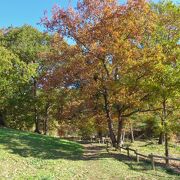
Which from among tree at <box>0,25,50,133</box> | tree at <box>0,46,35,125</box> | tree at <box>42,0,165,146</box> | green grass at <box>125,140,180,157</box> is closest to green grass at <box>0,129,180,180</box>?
tree at <box>42,0,165,146</box>

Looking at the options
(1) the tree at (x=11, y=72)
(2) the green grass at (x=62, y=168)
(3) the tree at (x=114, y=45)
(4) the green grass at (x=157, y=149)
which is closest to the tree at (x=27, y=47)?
(1) the tree at (x=11, y=72)

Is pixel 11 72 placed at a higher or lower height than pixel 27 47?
lower

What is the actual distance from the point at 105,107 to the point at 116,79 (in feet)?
10.6

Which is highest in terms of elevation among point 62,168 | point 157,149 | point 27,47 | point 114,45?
point 27,47

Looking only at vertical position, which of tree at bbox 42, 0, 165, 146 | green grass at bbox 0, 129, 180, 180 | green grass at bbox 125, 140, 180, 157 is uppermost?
tree at bbox 42, 0, 165, 146

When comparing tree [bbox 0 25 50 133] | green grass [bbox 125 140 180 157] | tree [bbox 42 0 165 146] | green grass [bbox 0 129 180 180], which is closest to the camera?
green grass [bbox 0 129 180 180]

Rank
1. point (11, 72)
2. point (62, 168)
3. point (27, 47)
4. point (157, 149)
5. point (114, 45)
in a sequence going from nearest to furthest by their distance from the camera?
point (62, 168), point (114, 45), point (157, 149), point (11, 72), point (27, 47)

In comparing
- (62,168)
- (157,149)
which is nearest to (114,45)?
(62,168)

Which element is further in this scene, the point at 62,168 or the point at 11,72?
the point at 11,72

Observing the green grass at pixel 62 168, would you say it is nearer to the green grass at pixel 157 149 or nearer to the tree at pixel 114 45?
the tree at pixel 114 45

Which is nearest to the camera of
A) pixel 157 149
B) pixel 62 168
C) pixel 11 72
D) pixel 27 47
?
pixel 62 168

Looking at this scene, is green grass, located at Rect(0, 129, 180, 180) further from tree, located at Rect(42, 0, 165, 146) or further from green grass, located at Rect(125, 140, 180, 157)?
green grass, located at Rect(125, 140, 180, 157)

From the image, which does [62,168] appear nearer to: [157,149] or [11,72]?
[157,149]

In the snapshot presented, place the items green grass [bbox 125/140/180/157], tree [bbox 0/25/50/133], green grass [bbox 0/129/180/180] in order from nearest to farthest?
green grass [bbox 0/129/180/180] < green grass [bbox 125/140/180/157] < tree [bbox 0/25/50/133]
